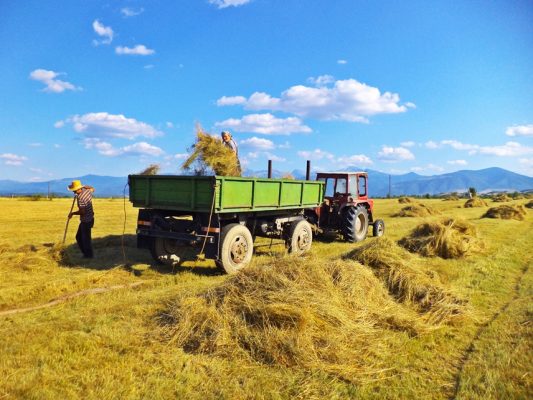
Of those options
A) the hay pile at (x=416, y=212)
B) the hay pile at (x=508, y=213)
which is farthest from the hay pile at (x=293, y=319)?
the hay pile at (x=416, y=212)

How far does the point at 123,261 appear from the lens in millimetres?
8930

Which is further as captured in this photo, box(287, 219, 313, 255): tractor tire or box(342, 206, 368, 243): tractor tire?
box(342, 206, 368, 243): tractor tire

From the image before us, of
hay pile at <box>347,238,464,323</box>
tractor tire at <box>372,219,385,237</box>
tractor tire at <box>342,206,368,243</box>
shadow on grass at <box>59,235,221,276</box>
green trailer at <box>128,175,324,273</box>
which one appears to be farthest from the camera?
tractor tire at <box>372,219,385,237</box>

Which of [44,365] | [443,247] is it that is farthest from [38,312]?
[443,247]

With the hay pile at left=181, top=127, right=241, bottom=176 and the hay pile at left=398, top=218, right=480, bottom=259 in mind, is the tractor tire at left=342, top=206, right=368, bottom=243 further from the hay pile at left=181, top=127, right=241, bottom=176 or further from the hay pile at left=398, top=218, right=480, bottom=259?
the hay pile at left=181, top=127, right=241, bottom=176

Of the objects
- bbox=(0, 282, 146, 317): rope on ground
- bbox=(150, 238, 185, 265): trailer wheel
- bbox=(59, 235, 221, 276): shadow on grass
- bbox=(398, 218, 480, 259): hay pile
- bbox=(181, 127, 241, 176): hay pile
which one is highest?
bbox=(181, 127, 241, 176): hay pile

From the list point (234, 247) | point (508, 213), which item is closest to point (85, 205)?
point (234, 247)

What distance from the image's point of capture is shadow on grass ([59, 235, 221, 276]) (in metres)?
8.24

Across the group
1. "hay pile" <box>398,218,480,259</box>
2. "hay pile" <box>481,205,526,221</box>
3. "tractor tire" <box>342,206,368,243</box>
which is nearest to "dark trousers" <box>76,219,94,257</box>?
"tractor tire" <box>342,206,368,243</box>

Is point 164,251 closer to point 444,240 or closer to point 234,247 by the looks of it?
point 234,247

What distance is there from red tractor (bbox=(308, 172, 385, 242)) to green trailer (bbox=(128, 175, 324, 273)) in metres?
2.57

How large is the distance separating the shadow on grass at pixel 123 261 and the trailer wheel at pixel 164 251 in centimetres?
12

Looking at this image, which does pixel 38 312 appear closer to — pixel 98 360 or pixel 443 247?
pixel 98 360

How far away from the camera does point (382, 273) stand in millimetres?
6582
